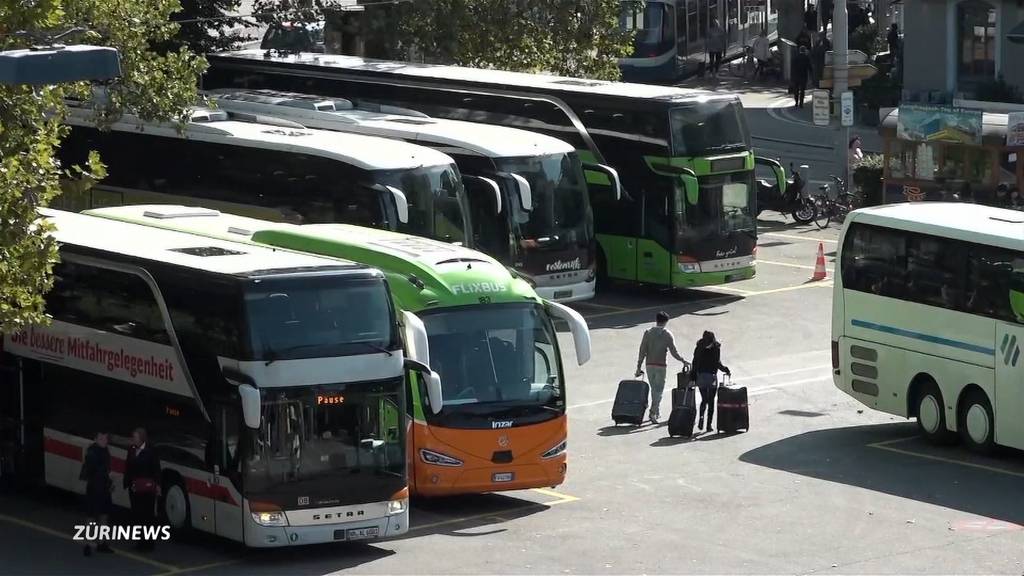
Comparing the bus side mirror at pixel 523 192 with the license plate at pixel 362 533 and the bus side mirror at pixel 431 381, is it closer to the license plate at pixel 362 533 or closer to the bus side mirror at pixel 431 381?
the bus side mirror at pixel 431 381

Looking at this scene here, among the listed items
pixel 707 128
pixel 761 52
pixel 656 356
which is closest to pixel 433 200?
pixel 656 356

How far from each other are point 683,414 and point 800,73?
35.2 m

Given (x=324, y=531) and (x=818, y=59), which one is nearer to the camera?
(x=324, y=531)

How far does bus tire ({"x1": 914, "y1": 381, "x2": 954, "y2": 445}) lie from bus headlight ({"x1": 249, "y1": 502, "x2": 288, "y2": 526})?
31.1 feet

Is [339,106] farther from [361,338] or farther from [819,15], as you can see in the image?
[819,15]

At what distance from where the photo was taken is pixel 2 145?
64.9ft

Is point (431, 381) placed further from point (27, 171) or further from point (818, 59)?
point (818, 59)

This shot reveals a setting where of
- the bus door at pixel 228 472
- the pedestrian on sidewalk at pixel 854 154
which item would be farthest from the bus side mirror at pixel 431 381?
the pedestrian on sidewalk at pixel 854 154

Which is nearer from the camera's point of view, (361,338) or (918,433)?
(361,338)

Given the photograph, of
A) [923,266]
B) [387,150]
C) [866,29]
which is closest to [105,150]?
[387,150]

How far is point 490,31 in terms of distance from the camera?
4519cm

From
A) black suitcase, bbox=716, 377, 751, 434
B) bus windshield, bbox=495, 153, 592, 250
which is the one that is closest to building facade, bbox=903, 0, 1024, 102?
bus windshield, bbox=495, 153, 592, 250

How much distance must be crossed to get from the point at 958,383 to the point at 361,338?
857 centimetres

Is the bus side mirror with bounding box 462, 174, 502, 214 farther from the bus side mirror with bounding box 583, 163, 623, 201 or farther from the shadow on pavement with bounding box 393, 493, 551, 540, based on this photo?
the shadow on pavement with bounding box 393, 493, 551, 540
